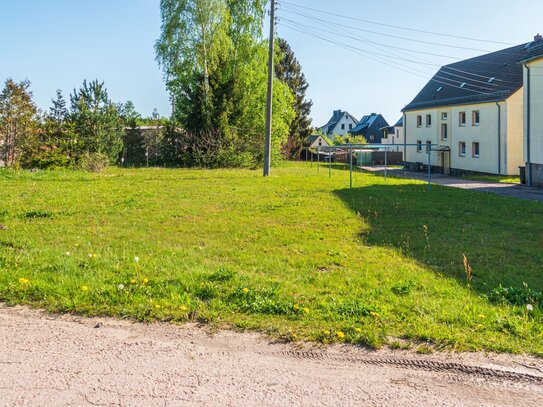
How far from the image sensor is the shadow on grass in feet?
23.8

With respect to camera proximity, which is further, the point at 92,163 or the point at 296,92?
the point at 296,92

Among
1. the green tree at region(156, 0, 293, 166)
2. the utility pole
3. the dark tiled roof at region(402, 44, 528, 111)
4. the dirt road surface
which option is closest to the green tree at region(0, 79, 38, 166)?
the green tree at region(156, 0, 293, 166)

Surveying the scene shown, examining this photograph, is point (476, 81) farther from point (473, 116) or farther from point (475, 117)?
point (475, 117)

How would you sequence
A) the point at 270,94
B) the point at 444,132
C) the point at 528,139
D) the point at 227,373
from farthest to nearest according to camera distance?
the point at 444,132 < the point at 270,94 < the point at 528,139 < the point at 227,373

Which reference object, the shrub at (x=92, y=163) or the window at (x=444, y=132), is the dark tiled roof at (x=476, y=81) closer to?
the window at (x=444, y=132)

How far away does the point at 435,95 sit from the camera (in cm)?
4662

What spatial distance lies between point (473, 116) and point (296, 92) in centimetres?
2401

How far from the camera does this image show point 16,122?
25953 millimetres

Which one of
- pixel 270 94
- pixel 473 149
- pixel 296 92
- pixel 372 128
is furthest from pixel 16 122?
pixel 372 128

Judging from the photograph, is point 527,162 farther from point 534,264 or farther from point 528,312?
point 528,312

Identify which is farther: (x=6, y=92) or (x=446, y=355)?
(x=6, y=92)

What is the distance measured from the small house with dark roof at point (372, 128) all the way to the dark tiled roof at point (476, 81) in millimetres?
35923

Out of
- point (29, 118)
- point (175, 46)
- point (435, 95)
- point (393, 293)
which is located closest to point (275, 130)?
point (175, 46)

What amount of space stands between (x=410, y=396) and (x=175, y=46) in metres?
37.1
